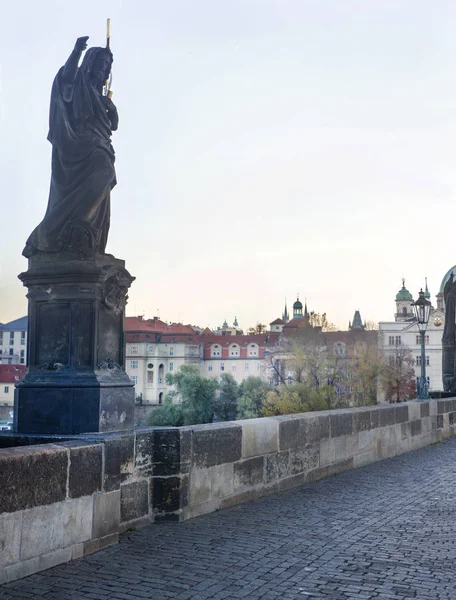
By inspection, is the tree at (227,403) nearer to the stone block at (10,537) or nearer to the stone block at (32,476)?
the stone block at (32,476)

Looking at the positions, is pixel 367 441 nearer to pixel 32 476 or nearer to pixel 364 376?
pixel 32 476

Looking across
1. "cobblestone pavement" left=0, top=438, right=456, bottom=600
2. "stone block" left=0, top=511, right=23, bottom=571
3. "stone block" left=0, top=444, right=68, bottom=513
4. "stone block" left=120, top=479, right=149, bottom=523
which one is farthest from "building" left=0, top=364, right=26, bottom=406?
"stone block" left=0, top=511, right=23, bottom=571

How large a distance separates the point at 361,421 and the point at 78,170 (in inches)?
202

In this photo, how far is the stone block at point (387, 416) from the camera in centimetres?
1035

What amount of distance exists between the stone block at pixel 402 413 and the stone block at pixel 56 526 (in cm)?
743

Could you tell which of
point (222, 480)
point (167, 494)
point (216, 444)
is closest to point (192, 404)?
point (222, 480)

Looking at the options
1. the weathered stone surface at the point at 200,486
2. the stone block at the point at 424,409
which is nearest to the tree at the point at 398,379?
the stone block at the point at 424,409

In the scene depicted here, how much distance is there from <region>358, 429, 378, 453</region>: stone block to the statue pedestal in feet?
13.6

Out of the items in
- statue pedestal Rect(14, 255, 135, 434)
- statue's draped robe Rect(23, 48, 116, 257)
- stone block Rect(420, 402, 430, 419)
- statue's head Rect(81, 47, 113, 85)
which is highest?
statue's head Rect(81, 47, 113, 85)

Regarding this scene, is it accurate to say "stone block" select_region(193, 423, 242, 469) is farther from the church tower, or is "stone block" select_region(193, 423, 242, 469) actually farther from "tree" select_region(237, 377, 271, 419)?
the church tower

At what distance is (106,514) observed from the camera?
485 cm

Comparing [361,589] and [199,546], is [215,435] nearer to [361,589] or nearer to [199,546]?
[199,546]

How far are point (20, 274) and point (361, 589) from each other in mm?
3894

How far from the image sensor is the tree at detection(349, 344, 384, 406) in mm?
60531
